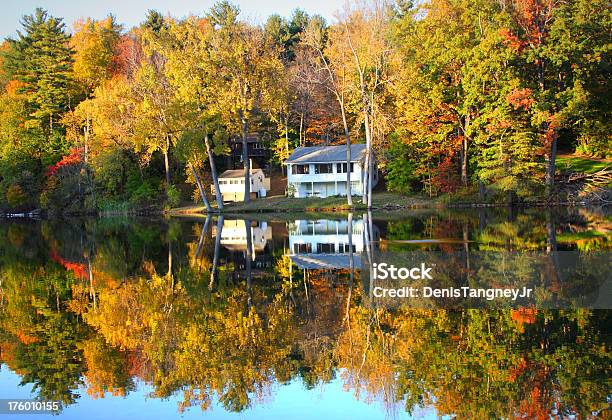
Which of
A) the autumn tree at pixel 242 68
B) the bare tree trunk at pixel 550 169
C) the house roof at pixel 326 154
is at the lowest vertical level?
the bare tree trunk at pixel 550 169

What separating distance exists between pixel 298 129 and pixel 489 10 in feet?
91.8

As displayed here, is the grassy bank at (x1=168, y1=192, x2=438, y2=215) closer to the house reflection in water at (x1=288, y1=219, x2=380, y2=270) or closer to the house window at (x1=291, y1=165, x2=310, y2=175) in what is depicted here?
the house window at (x1=291, y1=165, x2=310, y2=175)

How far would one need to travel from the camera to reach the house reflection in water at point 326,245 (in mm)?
21391

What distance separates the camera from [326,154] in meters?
→ 62.4

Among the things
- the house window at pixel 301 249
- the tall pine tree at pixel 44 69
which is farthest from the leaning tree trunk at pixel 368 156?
the tall pine tree at pixel 44 69

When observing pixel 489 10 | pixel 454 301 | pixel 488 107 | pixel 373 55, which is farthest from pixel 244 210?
pixel 454 301

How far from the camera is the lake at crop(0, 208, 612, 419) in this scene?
8445 mm

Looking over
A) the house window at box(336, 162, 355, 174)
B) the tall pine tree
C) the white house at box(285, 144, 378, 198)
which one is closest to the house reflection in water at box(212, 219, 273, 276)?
the white house at box(285, 144, 378, 198)

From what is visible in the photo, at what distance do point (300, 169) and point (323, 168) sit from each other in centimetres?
222

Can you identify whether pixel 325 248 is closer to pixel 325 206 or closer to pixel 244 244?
pixel 244 244

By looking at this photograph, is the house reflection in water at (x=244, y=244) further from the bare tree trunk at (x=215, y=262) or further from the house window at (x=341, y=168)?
the house window at (x=341, y=168)

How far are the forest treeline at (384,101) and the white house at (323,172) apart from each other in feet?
10.3

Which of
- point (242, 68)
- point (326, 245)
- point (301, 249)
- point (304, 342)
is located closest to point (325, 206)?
point (242, 68)

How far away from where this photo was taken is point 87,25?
81000 millimetres
